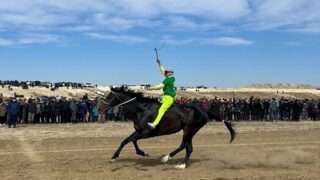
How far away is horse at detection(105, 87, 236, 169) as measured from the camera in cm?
1373

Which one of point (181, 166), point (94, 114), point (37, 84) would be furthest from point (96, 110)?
point (37, 84)

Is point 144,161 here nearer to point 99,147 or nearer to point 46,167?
Answer: point 46,167

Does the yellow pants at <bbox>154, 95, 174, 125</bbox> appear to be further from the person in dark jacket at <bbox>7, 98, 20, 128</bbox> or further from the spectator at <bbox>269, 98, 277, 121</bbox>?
the spectator at <bbox>269, 98, 277, 121</bbox>

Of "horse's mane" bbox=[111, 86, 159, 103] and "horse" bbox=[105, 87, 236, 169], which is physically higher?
"horse's mane" bbox=[111, 86, 159, 103]

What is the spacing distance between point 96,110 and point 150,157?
50.3 feet

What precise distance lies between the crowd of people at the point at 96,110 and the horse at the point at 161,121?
10242 mm

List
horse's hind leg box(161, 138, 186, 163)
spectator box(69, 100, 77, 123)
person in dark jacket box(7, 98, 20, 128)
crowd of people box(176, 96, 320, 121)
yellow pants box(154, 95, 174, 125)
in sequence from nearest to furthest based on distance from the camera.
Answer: yellow pants box(154, 95, 174, 125) < horse's hind leg box(161, 138, 186, 163) < person in dark jacket box(7, 98, 20, 128) < spectator box(69, 100, 77, 123) < crowd of people box(176, 96, 320, 121)

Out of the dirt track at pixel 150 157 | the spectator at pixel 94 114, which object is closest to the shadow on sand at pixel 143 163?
the dirt track at pixel 150 157

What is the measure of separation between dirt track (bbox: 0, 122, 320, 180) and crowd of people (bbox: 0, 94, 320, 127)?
250 centimetres

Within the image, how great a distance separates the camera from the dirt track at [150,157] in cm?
1231

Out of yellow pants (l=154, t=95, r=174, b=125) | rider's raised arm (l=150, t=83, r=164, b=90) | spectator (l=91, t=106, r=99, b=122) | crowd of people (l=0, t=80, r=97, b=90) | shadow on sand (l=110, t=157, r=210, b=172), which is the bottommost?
shadow on sand (l=110, t=157, r=210, b=172)

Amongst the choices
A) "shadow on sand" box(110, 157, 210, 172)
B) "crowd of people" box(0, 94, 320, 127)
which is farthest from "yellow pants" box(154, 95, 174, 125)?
"crowd of people" box(0, 94, 320, 127)

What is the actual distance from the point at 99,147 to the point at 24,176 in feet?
22.7

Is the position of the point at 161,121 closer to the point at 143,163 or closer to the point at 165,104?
the point at 165,104
